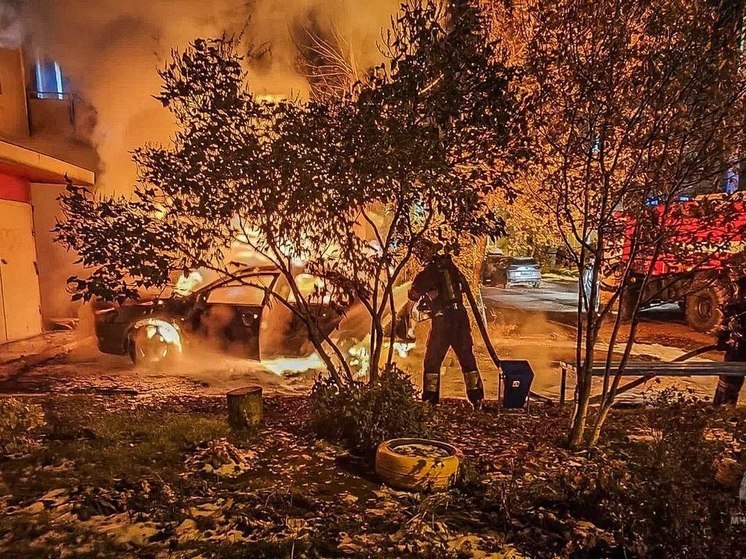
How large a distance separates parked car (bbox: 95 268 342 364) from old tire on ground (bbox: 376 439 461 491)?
3741 millimetres

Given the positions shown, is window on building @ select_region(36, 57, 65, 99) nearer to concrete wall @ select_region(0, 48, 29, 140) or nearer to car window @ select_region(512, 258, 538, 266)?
concrete wall @ select_region(0, 48, 29, 140)

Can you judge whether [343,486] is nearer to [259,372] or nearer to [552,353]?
[259,372]

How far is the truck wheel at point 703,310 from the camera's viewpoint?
12492 millimetres

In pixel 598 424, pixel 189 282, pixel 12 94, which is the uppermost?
pixel 12 94

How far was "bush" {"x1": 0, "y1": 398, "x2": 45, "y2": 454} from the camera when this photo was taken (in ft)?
16.8

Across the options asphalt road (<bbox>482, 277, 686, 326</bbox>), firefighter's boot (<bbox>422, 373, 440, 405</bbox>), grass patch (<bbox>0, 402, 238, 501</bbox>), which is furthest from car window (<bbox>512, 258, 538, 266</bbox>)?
grass patch (<bbox>0, 402, 238, 501</bbox>)

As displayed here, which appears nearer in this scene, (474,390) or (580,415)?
(580,415)

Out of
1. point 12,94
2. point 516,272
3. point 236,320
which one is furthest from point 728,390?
point 516,272

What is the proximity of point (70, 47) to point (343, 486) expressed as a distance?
43.0 ft

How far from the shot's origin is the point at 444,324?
6516mm

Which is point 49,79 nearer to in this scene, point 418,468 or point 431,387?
point 431,387

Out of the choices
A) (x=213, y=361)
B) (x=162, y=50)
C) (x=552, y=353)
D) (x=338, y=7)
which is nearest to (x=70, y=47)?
(x=162, y=50)

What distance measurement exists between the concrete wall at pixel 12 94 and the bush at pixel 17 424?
26.3 feet

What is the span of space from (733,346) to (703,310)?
742 cm
